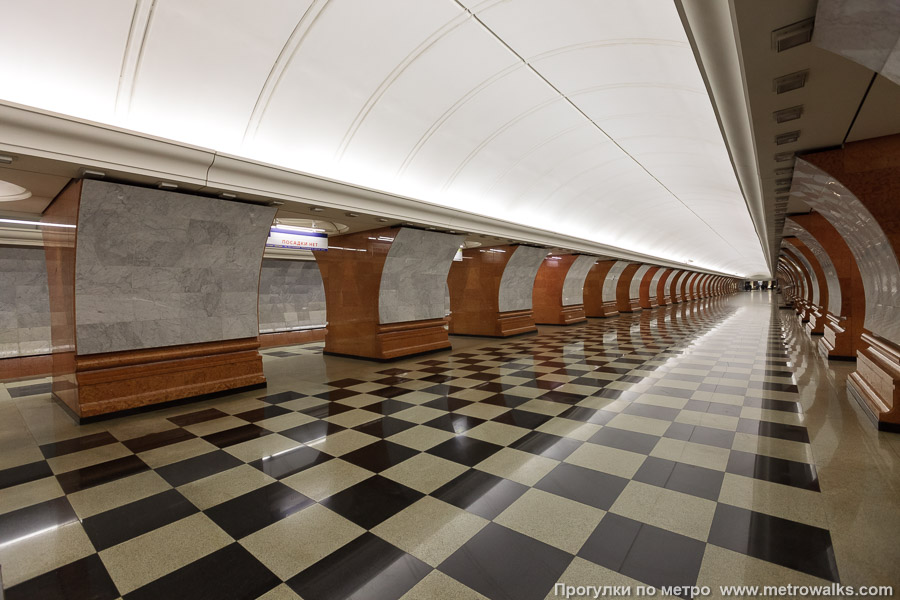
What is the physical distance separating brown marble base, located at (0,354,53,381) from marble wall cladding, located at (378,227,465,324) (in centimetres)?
657

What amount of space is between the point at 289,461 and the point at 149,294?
11.3 feet

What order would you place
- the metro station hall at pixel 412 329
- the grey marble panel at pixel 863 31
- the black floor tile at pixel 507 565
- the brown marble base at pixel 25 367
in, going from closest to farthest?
the grey marble panel at pixel 863 31 → the black floor tile at pixel 507 565 → the metro station hall at pixel 412 329 → the brown marble base at pixel 25 367

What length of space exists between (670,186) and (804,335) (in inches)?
241

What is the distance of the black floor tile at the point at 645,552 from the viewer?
1978mm

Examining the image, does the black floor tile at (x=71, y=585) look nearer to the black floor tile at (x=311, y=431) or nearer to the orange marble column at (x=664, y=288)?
the black floor tile at (x=311, y=431)

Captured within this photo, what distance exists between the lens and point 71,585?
79.6 inches

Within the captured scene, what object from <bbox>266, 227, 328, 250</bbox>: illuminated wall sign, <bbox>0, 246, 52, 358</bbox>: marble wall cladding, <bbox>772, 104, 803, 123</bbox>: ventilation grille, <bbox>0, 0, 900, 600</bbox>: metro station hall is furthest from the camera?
<bbox>0, 246, 52, 358</bbox>: marble wall cladding

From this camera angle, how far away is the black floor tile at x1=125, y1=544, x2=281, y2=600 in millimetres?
1937

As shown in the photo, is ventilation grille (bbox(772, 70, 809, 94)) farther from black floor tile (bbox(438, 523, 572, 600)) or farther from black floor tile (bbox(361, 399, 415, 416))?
black floor tile (bbox(361, 399, 415, 416))

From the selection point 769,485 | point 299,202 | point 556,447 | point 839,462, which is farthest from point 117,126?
point 839,462

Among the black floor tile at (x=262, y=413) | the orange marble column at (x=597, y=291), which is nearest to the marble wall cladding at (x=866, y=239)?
the black floor tile at (x=262, y=413)

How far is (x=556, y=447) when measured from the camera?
11.9 ft

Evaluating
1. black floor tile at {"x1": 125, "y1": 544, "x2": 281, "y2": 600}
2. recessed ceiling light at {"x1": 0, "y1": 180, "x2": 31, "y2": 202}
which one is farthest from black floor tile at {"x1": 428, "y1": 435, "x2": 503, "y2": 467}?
recessed ceiling light at {"x1": 0, "y1": 180, "x2": 31, "y2": 202}

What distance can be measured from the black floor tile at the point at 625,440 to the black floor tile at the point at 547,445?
26cm
